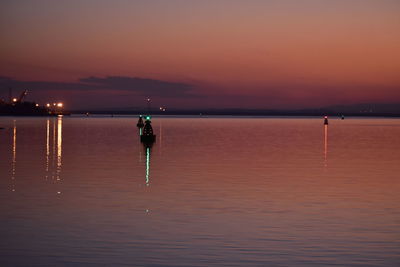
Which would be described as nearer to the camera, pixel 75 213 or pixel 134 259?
pixel 134 259

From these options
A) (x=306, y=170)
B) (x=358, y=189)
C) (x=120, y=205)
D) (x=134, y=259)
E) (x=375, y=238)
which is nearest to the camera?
(x=134, y=259)

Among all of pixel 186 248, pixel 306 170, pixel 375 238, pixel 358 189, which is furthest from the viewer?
pixel 306 170

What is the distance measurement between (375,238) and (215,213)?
6.23 meters

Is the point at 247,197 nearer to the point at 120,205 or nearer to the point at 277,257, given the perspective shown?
the point at 120,205

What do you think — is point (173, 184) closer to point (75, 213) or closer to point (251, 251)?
point (75, 213)

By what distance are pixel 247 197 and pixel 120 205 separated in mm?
5549

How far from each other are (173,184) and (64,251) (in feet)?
54.3

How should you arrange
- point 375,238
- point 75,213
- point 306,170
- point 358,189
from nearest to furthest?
point 375,238 → point 75,213 → point 358,189 → point 306,170

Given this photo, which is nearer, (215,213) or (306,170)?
(215,213)

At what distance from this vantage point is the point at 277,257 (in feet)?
57.3

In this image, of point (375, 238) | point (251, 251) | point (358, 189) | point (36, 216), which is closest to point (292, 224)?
point (375, 238)

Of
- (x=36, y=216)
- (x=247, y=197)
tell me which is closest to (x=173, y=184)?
(x=247, y=197)

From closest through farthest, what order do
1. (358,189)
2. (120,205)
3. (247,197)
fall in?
(120,205) < (247,197) < (358,189)

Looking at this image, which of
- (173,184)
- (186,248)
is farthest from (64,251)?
(173,184)
